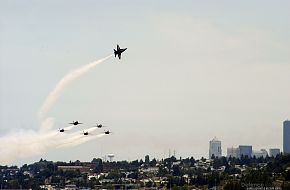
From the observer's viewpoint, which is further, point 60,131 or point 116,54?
point 60,131

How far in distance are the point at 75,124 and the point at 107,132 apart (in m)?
11.7

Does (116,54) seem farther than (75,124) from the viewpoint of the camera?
No

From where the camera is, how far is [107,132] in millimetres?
159750

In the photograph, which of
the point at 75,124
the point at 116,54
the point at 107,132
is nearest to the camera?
the point at 116,54

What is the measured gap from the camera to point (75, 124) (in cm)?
14912

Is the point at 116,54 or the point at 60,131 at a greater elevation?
the point at 116,54

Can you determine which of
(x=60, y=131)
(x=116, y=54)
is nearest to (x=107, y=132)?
(x=60, y=131)

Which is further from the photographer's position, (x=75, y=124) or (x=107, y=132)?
(x=107, y=132)

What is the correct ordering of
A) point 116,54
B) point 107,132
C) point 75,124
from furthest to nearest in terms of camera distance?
point 107,132 → point 75,124 → point 116,54

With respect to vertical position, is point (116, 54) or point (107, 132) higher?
point (116, 54)

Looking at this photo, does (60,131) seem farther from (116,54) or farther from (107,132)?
(116,54)

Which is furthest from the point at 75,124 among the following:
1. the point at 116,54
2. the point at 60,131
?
the point at 116,54

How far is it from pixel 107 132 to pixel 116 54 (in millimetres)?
26440

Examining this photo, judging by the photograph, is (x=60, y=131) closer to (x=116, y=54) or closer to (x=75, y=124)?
(x=75, y=124)
